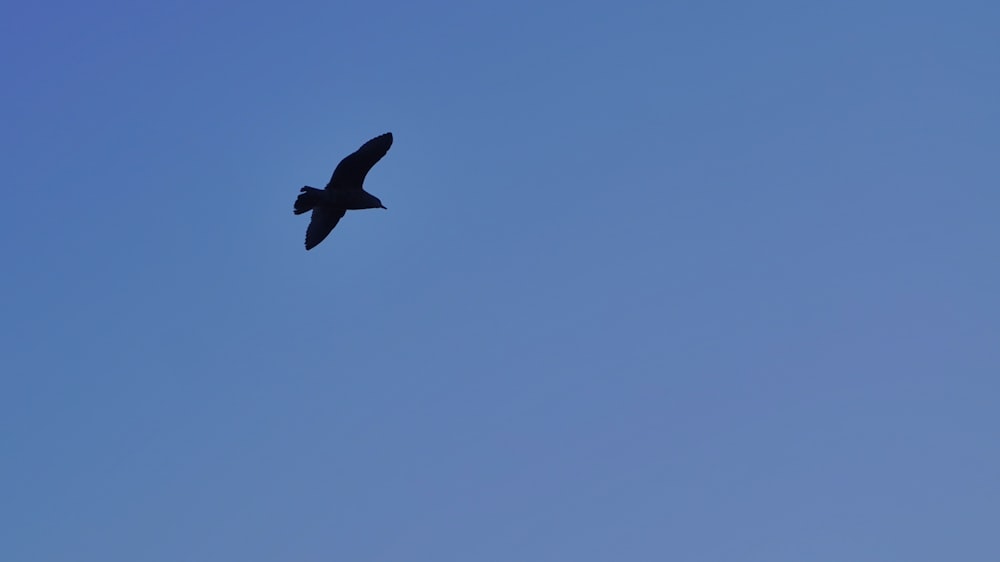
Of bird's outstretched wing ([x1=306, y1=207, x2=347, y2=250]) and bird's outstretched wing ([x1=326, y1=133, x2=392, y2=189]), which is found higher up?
bird's outstretched wing ([x1=326, y1=133, x2=392, y2=189])

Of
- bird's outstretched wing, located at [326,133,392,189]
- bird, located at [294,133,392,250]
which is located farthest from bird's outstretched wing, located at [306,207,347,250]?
bird's outstretched wing, located at [326,133,392,189]

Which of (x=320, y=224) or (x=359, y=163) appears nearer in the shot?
(x=359, y=163)

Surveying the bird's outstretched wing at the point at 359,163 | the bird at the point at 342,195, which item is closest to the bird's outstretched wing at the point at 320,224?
the bird at the point at 342,195

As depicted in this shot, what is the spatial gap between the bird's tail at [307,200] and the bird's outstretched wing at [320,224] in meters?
1.12

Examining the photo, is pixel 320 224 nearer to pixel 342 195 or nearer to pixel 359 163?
→ pixel 342 195

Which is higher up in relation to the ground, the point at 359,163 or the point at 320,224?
the point at 359,163

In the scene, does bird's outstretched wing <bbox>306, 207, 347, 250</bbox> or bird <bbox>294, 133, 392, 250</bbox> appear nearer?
bird <bbox>294, 133, 392, 250</bbox>

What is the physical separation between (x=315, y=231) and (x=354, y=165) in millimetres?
2605

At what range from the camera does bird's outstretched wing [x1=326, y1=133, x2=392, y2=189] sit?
43125mm

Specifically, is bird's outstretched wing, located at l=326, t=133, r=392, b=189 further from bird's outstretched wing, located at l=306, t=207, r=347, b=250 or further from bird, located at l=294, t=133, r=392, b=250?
bird's outstretched wing, located at l=306, t=207, r=347, b=250

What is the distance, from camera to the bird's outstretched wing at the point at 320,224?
44.6m

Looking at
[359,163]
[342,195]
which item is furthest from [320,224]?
[359,163]

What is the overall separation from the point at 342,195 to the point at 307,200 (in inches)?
52.4

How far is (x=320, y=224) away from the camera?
44.7 m
